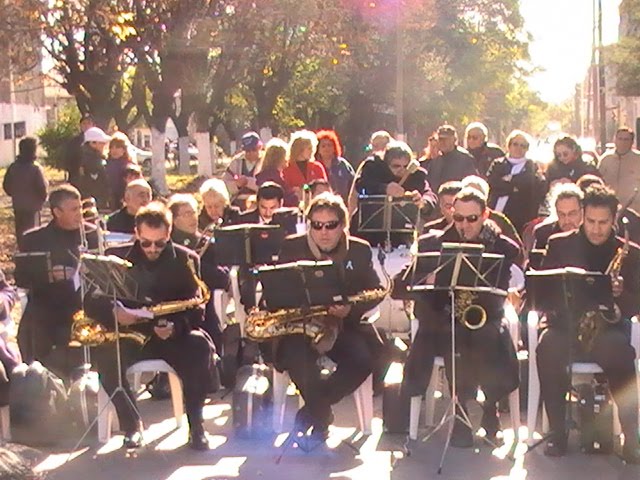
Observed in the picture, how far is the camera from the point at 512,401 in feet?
19.9

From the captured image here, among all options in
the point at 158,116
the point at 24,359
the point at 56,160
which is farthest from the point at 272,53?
the point at 24,359

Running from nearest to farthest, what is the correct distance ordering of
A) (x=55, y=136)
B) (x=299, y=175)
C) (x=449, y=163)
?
(x=299, y=175)
(x=449, y=163)
(x=55, y=136)

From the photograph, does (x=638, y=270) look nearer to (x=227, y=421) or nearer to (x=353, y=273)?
(x=353, y=273)

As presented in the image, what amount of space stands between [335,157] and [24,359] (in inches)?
182

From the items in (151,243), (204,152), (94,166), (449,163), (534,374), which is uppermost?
(204,152)

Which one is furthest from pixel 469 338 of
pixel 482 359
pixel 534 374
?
pixel 534 374

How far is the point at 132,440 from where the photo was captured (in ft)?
19.9

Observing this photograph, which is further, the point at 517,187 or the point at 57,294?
the point at 517,187

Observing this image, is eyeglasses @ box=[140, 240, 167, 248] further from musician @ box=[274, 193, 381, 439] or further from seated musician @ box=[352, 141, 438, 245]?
seated musician @ box=[352, 141, 438, 245]

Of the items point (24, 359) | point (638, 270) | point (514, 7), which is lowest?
point (24, 359)

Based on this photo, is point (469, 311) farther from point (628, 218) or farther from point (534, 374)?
point (628, 218)

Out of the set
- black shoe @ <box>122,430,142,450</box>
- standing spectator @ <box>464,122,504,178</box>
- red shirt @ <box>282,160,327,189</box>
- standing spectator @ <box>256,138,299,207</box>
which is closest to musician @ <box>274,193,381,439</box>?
black shoe @ <box>122,430,142,450</box>

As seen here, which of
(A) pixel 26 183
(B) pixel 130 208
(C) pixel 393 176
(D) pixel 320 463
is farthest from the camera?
(A) pixel 26 183

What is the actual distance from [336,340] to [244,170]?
15.1 feet
